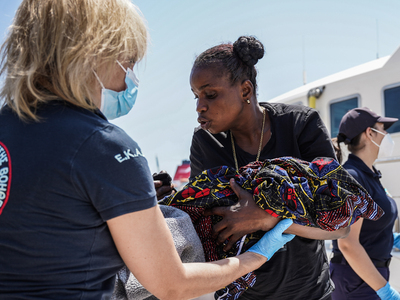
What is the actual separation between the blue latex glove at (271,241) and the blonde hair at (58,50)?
3.06 ft

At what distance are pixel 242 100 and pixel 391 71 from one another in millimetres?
4369

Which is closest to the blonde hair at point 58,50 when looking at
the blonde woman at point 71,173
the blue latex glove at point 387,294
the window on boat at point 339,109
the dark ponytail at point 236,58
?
the blonde woman at point 71,173

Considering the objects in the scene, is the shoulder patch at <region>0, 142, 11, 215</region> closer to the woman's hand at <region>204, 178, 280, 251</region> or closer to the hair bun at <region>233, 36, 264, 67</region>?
the woman's hand at <region>204, 178, 280, 251</region>

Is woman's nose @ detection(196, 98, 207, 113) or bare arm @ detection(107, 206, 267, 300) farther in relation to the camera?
woman's nose @ detection(196, 98, 207, 113)

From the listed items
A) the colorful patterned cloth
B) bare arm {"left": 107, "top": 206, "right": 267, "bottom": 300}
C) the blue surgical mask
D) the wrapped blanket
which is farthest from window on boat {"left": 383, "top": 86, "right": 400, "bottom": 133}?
bare arm {"left": 107, "top": 206, "right": 267, "bottom": 300}

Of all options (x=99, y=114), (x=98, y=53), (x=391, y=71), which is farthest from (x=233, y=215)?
(x=391, y=71)

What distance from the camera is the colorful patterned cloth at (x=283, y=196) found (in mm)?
1616

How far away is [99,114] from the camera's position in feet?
3.87

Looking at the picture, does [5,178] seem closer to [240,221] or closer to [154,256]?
[154,256]

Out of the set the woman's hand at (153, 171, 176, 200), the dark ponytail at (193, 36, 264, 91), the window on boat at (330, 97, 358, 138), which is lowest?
the window on boat at (330, 97, 358, 138)

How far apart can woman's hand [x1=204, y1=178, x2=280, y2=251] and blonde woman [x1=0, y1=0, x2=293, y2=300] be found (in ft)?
1.42

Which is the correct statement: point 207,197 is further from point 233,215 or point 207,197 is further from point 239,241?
point 239,241

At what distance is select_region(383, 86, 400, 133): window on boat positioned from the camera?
5477 millimetres

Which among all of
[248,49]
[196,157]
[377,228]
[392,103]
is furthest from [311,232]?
[392,103]
